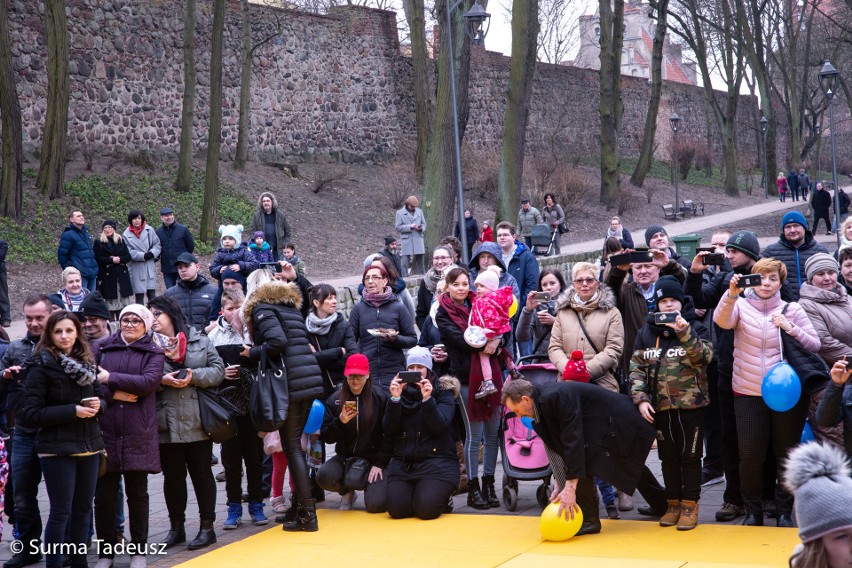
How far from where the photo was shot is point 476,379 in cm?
841

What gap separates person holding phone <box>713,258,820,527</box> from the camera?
7145 mm

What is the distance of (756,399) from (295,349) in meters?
3.21

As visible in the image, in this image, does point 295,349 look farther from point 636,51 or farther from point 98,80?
point 636,51

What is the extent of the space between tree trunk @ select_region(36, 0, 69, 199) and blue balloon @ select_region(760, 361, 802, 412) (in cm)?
1829

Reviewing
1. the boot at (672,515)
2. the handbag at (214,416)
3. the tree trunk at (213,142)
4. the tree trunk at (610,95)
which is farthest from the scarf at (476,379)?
the tree trunk at (610,95)

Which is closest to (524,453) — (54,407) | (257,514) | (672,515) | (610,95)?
(672,515)

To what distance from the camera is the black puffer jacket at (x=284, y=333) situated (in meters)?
7.75

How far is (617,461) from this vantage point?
284 inches

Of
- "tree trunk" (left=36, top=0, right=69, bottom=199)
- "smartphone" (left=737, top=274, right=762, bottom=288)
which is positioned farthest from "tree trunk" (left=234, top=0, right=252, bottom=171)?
"smartphone" (left=737, top=274, right=762, bottom=288)

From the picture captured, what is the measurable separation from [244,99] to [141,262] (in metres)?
14.2

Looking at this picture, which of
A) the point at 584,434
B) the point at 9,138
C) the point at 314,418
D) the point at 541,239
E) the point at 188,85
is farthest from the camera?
the point at 188,85

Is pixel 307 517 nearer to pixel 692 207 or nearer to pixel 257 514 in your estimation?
pixel 257 514

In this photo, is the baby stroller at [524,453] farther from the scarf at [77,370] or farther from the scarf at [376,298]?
the scarf at [77,370]

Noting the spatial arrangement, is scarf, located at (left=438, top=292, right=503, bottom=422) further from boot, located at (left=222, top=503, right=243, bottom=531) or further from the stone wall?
the stone wall
